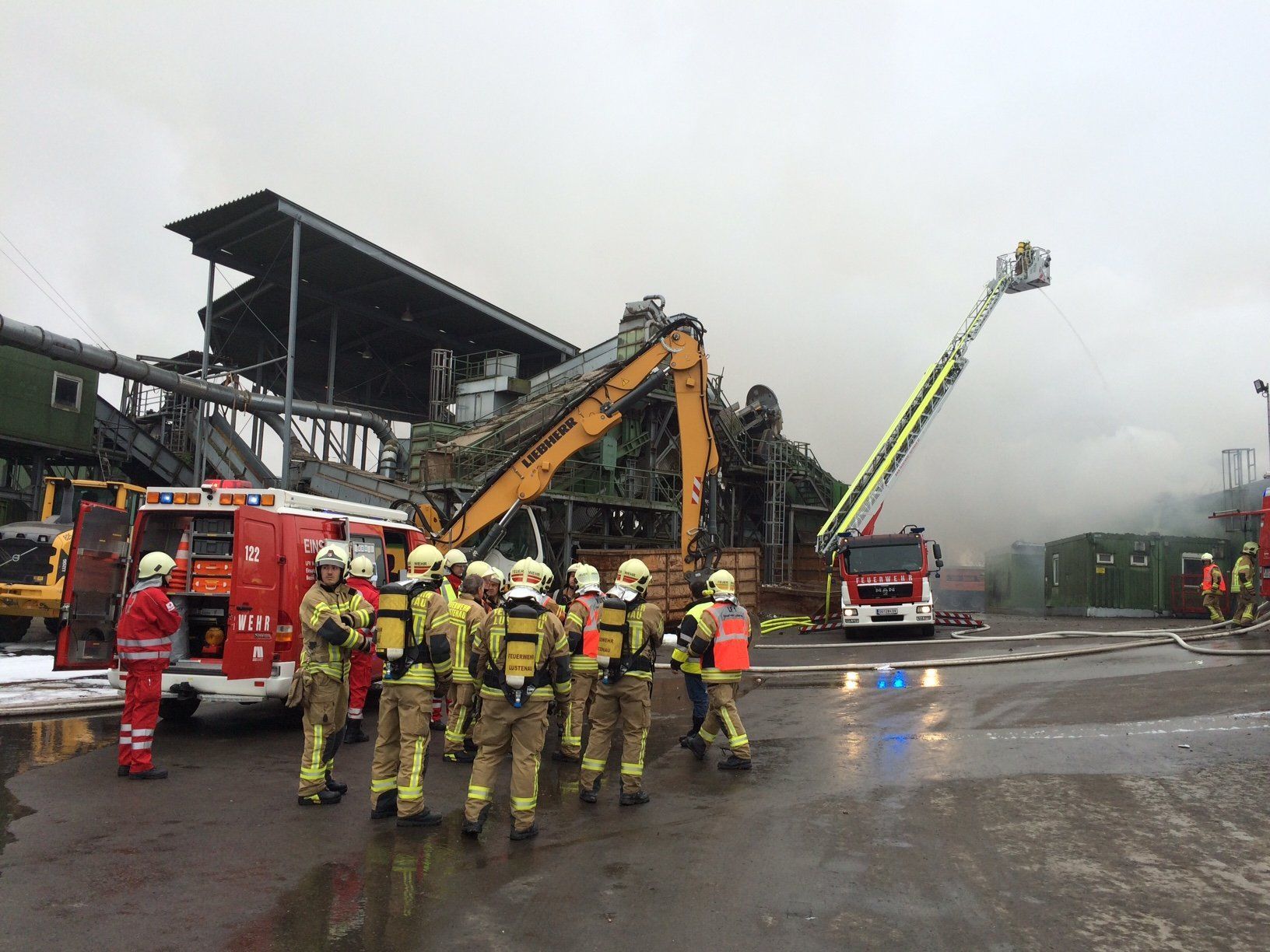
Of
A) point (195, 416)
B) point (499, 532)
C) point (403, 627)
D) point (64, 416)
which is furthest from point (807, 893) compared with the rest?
point (195, 416)

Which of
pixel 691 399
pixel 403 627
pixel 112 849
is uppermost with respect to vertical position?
pixel 691 399

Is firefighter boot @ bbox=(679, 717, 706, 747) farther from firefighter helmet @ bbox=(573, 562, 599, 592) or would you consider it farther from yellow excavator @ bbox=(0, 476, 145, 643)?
yellow excavator @ bbox=(0, 476, 145, 643)

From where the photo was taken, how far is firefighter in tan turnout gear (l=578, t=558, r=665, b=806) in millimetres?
6859

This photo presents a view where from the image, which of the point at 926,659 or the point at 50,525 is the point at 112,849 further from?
the point at 50,525

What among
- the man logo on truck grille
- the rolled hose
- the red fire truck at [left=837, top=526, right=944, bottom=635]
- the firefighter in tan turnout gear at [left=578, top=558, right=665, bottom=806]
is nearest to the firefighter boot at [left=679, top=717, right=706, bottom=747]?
the firefighter in tan turnout gear at [left=578, top=558, right=665, bottom=806]

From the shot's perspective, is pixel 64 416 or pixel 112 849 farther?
pixel 64 416

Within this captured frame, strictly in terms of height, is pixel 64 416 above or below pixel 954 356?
below

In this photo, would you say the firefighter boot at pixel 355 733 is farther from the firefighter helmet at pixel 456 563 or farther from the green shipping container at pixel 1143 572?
the green shipping container at pixel 1143 572

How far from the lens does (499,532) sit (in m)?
16.9

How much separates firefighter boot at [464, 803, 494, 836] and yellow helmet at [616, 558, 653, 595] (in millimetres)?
2151

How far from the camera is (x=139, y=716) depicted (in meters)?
7.46

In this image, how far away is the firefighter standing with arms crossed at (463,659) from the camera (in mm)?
6719

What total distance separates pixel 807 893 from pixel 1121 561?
2497 centimetres

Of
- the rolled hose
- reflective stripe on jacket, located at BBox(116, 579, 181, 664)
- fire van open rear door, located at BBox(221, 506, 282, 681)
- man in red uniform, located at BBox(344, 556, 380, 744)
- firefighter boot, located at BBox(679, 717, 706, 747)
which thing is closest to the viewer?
reflective stripe on jacket, located at BBox(116, 579, 181, 664)
